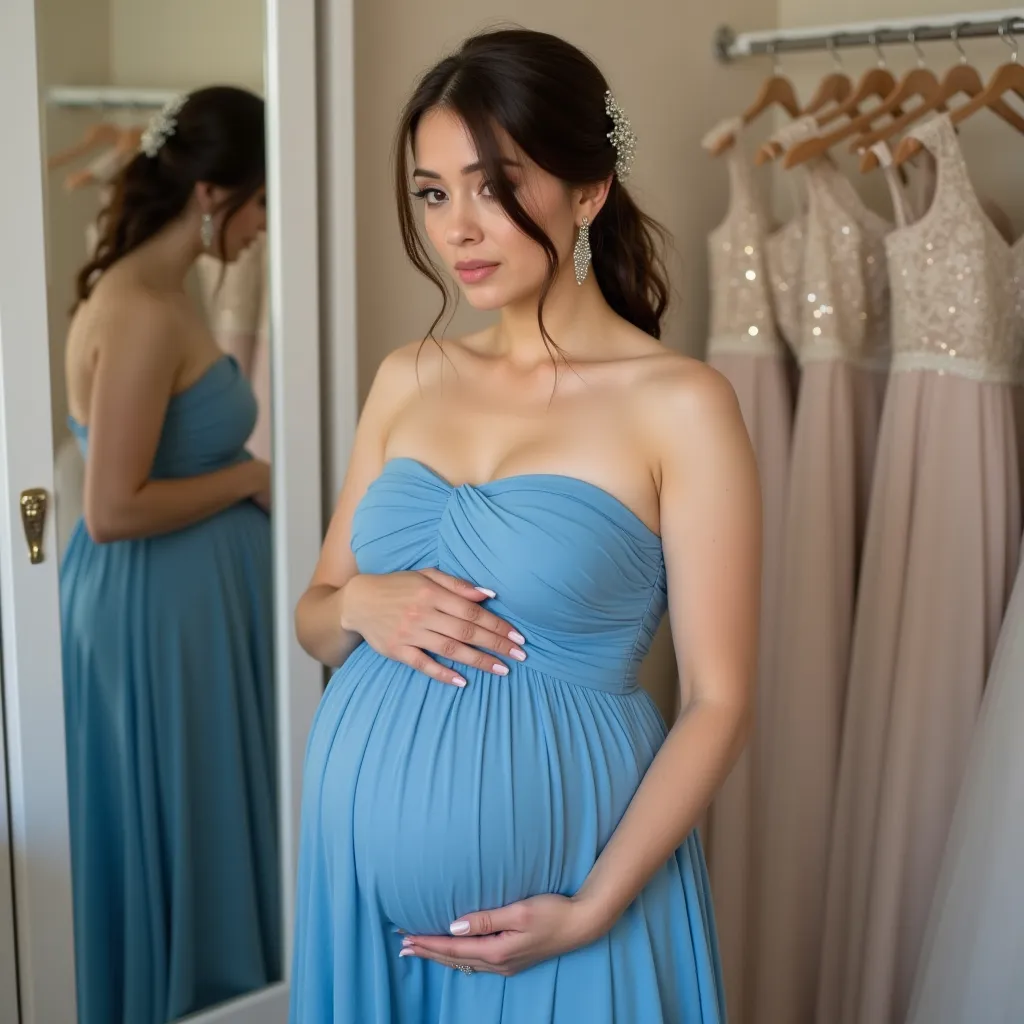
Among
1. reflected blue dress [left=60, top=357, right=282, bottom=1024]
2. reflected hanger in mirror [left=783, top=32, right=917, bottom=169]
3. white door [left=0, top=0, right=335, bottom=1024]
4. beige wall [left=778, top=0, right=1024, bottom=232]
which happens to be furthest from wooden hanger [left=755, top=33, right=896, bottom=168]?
reflected blue dress [left=60, top=357, right=282, bottom=1024]

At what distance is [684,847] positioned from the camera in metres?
1.28

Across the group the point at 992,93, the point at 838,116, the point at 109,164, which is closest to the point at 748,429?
the point at 838,116

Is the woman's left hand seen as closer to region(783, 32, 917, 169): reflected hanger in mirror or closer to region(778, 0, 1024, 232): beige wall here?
region(783, 32, 917, 169): reflected hanger in mirror

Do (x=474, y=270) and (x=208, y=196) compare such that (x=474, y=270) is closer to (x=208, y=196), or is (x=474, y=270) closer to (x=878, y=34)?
(x=208, y=196)

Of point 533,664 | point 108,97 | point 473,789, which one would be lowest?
point 473,789

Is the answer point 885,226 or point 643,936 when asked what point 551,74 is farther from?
point 885,226

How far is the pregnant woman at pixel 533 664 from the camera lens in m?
1.16

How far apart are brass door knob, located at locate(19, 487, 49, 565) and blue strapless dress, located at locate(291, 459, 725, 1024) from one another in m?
0.47

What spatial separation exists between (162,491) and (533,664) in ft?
2.10

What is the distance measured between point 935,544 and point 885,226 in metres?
0.53

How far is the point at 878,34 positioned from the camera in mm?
2039

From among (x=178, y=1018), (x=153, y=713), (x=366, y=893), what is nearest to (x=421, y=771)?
(x=366, y=893)

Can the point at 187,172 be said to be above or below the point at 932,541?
above

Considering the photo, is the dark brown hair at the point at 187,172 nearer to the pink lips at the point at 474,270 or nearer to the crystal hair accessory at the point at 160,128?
the crystal hair accessory at the point at 160,128
